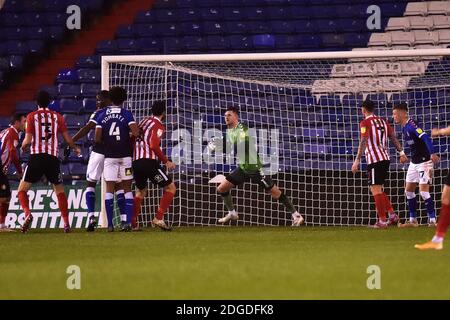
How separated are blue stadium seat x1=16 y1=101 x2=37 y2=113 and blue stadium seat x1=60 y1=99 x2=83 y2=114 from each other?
0.60 m

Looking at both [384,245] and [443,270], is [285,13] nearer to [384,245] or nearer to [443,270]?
[384,245]

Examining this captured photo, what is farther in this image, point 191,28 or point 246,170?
point 191,28

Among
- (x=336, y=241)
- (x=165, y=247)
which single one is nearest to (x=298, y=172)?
(x=336, y=241)

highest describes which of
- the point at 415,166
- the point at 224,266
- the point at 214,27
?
the point at 214,27

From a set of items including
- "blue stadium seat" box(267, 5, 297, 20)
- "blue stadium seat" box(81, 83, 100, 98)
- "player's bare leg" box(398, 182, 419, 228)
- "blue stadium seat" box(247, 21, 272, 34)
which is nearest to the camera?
"player's bare leg" box(398, 182, 419, 228)

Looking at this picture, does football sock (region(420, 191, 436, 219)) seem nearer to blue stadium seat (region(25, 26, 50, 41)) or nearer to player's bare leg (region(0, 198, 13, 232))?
player's bare leg (region(0, 198, 13, 232))

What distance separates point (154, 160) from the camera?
1458 cm

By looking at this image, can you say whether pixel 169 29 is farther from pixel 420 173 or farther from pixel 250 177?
pixel 420 173

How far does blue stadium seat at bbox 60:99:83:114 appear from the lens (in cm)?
1984

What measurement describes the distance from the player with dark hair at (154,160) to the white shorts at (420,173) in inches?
134

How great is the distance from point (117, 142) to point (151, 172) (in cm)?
63

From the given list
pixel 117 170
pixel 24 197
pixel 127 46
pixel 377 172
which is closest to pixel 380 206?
pixel 377 172

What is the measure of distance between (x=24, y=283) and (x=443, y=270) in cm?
324

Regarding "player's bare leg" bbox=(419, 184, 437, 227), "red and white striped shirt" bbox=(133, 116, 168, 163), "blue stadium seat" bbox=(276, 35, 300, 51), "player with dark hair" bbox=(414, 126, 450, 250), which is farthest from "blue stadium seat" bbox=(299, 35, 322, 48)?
"player with dark hair" bbox=(414, 126, 450, 250)
